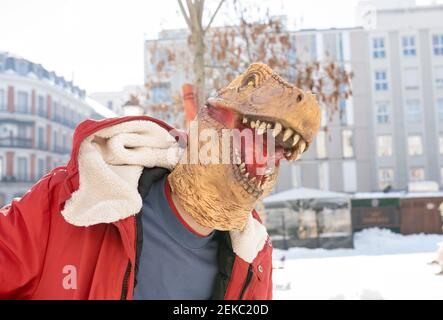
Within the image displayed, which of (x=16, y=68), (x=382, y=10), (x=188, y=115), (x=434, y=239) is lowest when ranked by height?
(x=434, y=239)

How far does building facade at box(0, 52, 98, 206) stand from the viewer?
3262cm

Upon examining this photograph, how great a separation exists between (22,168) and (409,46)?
30.2 meters

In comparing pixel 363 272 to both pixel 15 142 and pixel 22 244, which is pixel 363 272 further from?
pixel 15 142

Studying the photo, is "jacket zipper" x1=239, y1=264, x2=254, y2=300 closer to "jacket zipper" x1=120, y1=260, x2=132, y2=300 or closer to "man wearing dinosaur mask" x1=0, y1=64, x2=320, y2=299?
"man wearing dinosaur mask" x1=0, y1=64, x2=320, y2=299

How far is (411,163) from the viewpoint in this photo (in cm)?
3066

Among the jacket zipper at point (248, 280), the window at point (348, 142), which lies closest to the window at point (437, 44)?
the window at point (348, 142)

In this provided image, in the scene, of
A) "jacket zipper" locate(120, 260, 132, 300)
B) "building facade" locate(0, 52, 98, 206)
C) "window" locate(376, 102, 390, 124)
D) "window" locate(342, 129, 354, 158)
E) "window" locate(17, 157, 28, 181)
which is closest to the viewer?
"jacket zipper" locate(120, 260, 132, 300)

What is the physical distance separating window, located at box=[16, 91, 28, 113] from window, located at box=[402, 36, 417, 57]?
29027mm

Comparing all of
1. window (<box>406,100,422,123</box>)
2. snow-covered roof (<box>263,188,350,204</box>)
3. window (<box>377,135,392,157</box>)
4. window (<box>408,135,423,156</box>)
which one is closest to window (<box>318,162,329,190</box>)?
window (<box>377,135,392,157</box>)

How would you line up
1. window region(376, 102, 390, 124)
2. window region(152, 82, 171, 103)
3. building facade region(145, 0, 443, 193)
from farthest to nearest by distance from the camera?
window region(376, 102, 390, 124), building facade region(145, 0, 443, 193), window region(152, 82, 171, 103)

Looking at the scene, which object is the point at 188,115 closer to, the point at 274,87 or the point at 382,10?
the point at 274,87

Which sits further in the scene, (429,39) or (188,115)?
(429,39)

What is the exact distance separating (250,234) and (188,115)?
5.54 ft

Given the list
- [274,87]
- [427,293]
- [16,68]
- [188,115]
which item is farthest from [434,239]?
[16,68]
